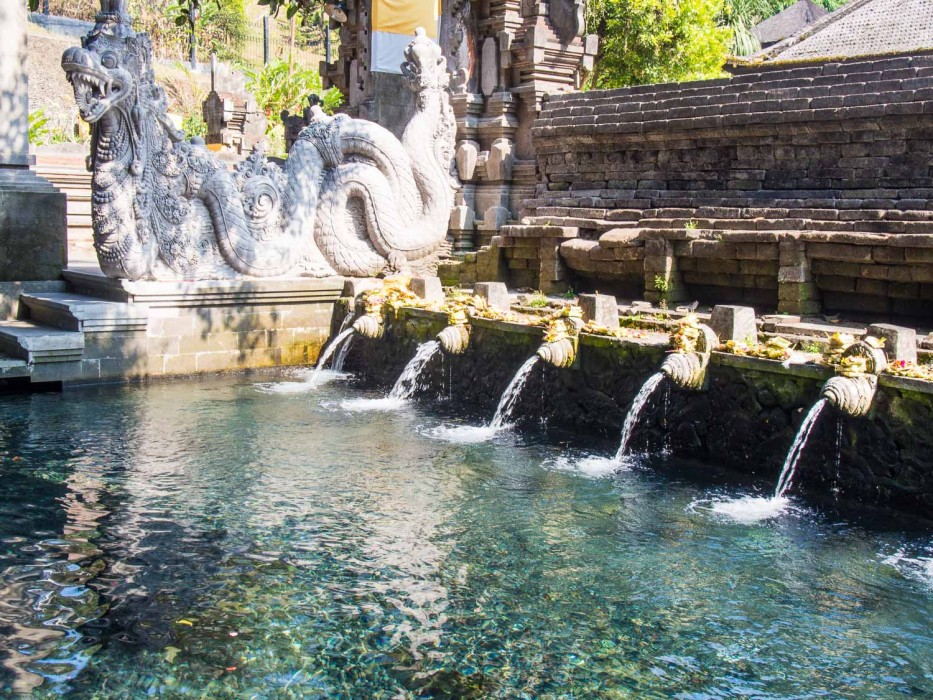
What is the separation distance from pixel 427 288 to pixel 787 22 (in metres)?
27.4

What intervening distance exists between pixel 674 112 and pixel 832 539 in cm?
558

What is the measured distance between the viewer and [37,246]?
9.94 metres

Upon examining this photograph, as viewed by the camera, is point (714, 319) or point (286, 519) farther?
point (714, 319)

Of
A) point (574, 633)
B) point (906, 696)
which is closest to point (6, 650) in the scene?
point (574, 633)

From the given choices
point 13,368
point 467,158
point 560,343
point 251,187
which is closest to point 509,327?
point 560,343

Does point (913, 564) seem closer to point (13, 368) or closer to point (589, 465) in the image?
point (589, 465)

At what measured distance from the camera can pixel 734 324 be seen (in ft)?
21.8

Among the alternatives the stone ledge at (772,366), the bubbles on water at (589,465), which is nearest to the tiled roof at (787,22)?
the stone ledge at (772,366)

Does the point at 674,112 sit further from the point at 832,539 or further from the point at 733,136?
the point at 832,539

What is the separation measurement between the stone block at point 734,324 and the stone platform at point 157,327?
455 centimetres

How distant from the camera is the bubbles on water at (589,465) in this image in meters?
6.51

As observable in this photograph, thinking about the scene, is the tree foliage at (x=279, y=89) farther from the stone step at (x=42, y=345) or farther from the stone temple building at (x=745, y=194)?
the stone step at (x=42, y=345)

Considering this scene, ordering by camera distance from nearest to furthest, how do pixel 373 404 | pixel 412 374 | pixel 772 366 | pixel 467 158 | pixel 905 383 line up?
pixel 905 383 < pixel 772 366 < pixel 373 404 < pixel 412 374 < pixel 467 158

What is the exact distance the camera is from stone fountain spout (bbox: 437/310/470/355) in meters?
8.37
